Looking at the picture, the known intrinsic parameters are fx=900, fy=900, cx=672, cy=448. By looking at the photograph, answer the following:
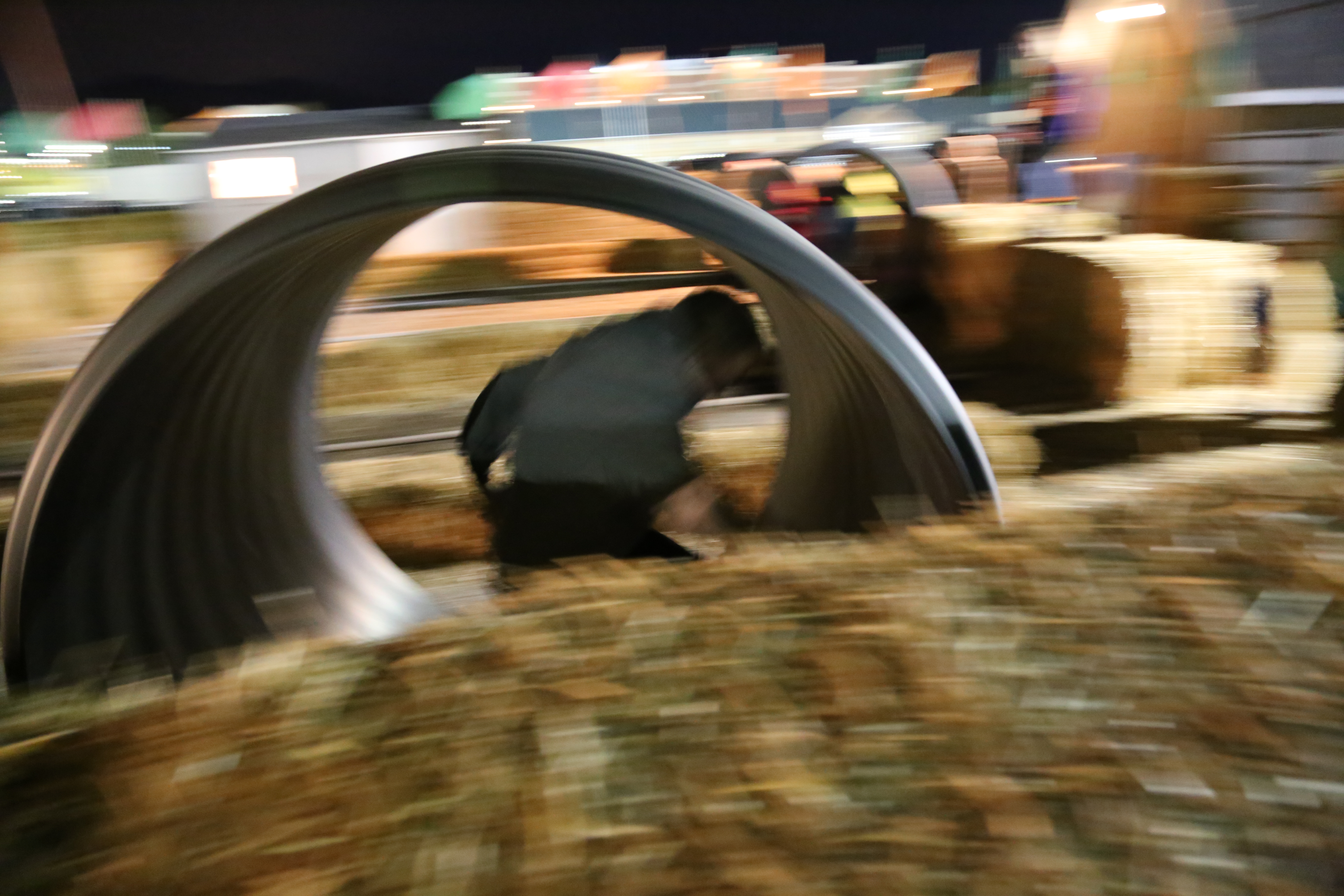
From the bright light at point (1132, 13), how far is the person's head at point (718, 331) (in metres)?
9.64

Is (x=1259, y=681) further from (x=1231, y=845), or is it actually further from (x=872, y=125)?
(x=872, y=125)

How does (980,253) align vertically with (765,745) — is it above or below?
below

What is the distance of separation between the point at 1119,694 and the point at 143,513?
112 inches

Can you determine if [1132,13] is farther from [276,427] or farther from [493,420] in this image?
[276,427]

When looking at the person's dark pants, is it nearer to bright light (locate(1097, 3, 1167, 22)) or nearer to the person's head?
the person's head

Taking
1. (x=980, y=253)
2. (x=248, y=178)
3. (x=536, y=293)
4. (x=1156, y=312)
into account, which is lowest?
(x=536, y=293)

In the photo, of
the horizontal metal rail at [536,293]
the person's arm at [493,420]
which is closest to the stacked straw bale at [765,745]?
the person's arm at [493,420]

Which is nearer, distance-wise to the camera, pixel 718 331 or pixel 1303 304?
pixel 718 331

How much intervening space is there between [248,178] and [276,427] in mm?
11851

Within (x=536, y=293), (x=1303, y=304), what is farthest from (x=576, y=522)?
(x=536, y=293)

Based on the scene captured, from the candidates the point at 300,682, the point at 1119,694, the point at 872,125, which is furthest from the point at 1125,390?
the point at 872,125

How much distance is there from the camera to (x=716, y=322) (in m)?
3.94

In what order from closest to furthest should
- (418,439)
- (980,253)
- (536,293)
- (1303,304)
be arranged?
(418,439)
(1303,304)
(980,253)
(536,293)

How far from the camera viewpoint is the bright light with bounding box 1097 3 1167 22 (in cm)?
1066
